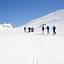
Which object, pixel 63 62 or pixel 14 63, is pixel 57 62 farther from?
pixel 14 63

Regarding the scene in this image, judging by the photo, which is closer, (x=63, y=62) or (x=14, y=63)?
(x=14, y=63)

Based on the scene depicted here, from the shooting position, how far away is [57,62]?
8.01 metres

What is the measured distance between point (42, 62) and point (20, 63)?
2.80 feet

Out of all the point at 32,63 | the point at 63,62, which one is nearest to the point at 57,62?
the point at 63,62

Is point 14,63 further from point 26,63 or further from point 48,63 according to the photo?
point 48,63

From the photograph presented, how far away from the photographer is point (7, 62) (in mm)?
7688

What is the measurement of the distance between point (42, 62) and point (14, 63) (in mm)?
1068

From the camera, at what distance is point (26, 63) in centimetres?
762

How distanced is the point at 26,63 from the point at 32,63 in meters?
0.24

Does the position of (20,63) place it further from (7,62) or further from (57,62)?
(57,62)

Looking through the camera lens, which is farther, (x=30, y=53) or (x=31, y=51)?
(x=31, y=51)

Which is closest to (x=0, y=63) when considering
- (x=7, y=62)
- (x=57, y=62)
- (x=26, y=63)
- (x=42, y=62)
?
(x=7, y=62)

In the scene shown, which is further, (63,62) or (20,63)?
(63,62)

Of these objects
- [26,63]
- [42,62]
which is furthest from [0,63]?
[42,62]
